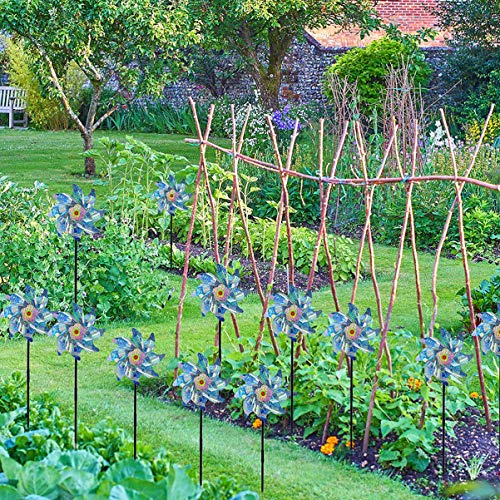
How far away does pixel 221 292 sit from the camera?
3.78 m

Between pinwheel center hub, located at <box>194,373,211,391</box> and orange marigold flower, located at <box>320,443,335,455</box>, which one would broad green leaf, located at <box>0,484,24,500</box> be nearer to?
pinwheel center hub, located at <box>194,373,211,391</box>

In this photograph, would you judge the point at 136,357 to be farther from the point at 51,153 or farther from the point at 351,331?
the point at 51,153

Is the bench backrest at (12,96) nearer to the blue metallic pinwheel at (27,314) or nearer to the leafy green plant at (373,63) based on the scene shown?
the leafy green plant at (373,63)

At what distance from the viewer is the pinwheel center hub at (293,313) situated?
3730mm

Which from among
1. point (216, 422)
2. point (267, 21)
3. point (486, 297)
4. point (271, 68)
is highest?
point (267, 21)

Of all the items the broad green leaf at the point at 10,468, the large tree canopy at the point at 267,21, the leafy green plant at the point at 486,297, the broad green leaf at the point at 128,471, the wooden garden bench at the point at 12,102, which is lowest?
the leafy green plant at the point at 486,297

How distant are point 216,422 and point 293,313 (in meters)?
0.71

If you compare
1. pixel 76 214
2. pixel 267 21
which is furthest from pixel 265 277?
pixel 267 21

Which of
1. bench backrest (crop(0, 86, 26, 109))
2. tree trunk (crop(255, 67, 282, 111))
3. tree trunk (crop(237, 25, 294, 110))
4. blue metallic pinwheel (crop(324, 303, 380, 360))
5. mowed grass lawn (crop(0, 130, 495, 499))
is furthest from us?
bench backrest (crop(0, 86, 26, 109))

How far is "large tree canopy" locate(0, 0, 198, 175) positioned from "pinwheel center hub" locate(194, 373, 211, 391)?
8.02 metres

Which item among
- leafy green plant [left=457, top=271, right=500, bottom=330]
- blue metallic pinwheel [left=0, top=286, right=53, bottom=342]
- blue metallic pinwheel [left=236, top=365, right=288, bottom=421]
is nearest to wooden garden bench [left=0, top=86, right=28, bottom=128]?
leafy green plant [left=457, top=271, right=500, bottom=330]

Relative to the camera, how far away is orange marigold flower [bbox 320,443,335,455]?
12.4ft

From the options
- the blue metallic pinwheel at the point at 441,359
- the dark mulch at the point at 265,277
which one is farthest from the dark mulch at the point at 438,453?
the dark mulch at the point at 265,277

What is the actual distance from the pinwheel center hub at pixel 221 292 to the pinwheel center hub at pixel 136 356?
41 cm
